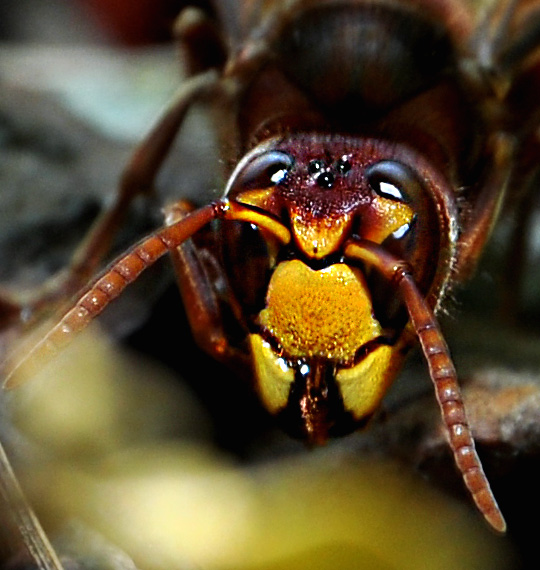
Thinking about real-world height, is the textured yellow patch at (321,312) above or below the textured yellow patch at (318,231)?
below

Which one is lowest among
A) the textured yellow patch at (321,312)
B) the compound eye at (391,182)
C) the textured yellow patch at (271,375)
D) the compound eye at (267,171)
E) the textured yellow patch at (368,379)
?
the textured yellow patch at (368,379)

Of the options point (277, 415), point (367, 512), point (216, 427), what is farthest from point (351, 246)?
point (216, 427)

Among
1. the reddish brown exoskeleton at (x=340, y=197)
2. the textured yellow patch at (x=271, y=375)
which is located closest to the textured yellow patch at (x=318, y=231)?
the reddish brown exoskeleton at (x=340, y=197)

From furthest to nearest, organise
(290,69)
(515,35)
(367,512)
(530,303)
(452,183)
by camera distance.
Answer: (530,303)
(515,35)
(290,69)
(452,183)
(367,512)

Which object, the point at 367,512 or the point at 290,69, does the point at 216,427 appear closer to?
the point at 367,512

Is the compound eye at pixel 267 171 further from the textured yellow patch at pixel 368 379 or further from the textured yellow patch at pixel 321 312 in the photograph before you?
the textured yellow patch at pixel 368 379

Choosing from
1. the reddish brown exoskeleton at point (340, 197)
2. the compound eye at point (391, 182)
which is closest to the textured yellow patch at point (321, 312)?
the reddish brown exoskeleton at point (340, 197)

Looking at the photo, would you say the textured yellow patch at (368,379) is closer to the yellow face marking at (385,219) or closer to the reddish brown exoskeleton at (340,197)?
the reddish brown exoskeleton at (340,197)

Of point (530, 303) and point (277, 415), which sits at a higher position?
point (277, 415)
